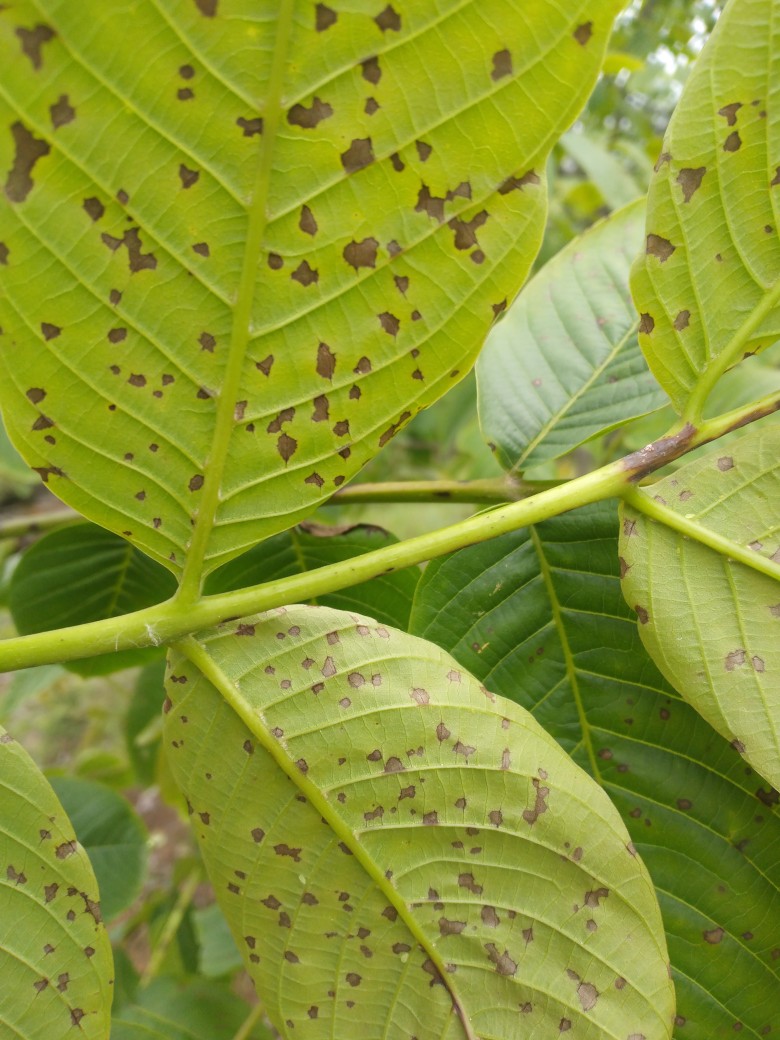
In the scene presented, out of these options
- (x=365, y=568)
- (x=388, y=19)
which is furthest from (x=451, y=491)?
(x=388, y=19)

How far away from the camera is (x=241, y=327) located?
1.64ft

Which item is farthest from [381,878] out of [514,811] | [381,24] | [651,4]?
[651,4]

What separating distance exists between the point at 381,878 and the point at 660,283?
0.48 metres

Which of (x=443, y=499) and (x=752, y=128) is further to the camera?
(x=443, y=499)

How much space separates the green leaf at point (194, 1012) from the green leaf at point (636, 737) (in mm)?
760

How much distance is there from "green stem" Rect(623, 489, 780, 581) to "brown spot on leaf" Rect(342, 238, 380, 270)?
0.26 meters

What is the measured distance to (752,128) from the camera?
53 centimetres

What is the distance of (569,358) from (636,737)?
1.46 ft

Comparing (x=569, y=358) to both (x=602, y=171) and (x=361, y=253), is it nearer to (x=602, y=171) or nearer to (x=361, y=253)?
(x=361, y=253)

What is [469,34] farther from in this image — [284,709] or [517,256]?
[284,709]

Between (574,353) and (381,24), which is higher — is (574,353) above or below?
above

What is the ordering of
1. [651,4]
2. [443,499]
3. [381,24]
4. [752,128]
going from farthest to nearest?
[651,4], [443,499], [752,128], [381,24]

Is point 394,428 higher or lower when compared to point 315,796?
higher

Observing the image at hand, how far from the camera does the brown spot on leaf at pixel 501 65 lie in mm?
439
